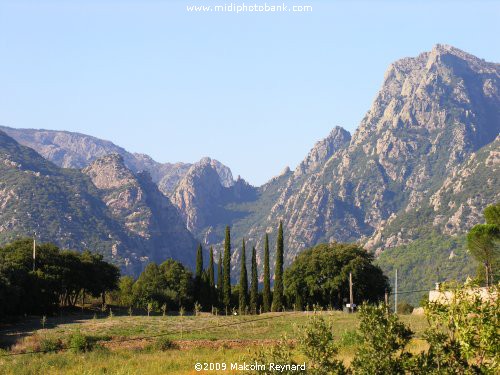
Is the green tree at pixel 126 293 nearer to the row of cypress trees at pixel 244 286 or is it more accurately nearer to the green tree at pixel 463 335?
the row of cypress trees at pixel 244 286

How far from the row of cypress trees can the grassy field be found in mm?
28453

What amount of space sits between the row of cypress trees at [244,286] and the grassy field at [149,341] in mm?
28453

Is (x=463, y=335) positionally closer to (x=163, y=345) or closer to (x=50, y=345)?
(x=163, y=345)

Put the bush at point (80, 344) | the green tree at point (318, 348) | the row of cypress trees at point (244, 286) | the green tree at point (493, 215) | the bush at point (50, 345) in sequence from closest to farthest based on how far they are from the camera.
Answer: the green tree at point (318, 348) < the bush at point (80, 344) < the bush at point (50, 345) < the green tree at point (493, 215) < the row of cypress trees at point (244, 286)

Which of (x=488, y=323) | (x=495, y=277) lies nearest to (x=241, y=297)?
(x=495, y=277)

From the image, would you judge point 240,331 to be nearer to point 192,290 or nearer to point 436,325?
point 436,325

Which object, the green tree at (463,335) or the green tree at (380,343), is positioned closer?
the green tree at (463,335)

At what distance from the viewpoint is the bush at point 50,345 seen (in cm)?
5598

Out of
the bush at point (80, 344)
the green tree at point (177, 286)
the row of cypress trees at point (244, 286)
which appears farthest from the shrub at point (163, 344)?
the green tree at point (177, 286)

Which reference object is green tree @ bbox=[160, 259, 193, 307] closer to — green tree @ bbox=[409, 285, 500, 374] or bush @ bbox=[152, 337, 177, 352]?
bush @ bbox=[152, 337, 177, 352]

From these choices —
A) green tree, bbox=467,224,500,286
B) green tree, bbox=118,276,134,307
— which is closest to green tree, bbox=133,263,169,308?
green tree, bbox=118,276,134,307

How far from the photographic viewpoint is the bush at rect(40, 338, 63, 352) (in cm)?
5598

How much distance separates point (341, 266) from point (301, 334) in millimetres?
86868

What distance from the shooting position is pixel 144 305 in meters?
119
